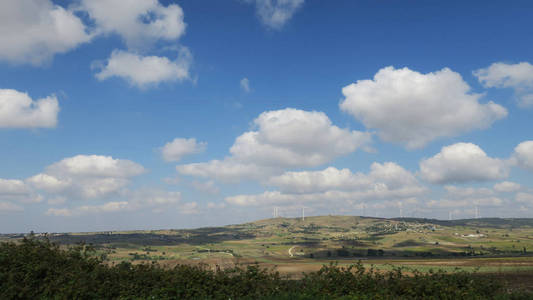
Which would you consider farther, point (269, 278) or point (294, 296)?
point (269, 278)

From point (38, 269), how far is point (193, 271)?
8728 mm

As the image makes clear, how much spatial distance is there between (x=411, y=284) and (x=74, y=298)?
17321mm

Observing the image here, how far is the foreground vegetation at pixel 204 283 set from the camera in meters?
17.9

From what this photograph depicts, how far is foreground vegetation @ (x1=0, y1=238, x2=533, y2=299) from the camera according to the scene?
17891mm

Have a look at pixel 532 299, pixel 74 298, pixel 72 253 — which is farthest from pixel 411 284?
pixel 72 253

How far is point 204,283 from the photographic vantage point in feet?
62.8

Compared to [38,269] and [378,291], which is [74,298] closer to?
[38,269]

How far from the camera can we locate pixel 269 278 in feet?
66.2

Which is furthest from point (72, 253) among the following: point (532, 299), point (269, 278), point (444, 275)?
point (532, 299)

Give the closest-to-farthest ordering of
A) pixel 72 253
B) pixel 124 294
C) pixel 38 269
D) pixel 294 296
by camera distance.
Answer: pixel 294 296 < pixel 124 294 < pixel 38 269 < pixel 72 253

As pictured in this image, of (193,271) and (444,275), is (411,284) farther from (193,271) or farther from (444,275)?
(193,271)

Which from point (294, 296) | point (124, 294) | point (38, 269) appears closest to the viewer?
point (294, 296)

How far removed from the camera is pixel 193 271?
66.1 feet

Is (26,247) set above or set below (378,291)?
above
